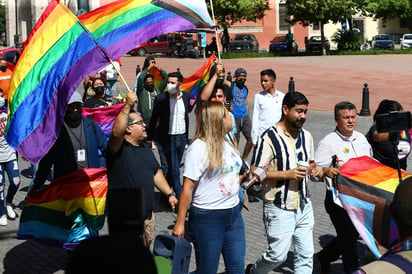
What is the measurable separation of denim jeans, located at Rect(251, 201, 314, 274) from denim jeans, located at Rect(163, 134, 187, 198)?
326 centimetres

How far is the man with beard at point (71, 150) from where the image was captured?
275 inches

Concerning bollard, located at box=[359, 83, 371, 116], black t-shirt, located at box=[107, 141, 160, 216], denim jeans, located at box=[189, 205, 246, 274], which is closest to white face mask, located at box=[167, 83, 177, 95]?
black t-shirt, located at box=[107, 141, 160, 216]

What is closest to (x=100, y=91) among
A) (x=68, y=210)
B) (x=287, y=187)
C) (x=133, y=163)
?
(x=68, y=210)

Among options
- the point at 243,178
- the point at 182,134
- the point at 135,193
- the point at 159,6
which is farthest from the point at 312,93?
the point at 135,193

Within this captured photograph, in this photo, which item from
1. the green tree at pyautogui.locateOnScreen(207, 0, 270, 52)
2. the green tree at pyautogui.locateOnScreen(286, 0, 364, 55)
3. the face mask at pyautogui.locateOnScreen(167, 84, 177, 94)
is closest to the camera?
the face mask at pyautogui.locateOnScreen(167, 84, 177, 94)

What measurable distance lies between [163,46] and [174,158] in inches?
1589

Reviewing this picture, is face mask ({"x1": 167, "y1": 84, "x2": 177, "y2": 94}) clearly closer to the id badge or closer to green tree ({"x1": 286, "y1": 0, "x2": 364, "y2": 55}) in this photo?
the id badge

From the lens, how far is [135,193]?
3.86 meters

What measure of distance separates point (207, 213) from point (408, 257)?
8.82 ft

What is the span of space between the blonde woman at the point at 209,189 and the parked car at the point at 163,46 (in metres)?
43.0

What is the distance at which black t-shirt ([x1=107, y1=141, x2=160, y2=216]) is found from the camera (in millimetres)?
6016

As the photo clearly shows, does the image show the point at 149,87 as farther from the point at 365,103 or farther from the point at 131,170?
the point at 365,103

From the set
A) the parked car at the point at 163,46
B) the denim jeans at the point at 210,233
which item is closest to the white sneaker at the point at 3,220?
the denim jeans at the point at 210,233

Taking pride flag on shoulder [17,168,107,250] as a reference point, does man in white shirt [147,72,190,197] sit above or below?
above
